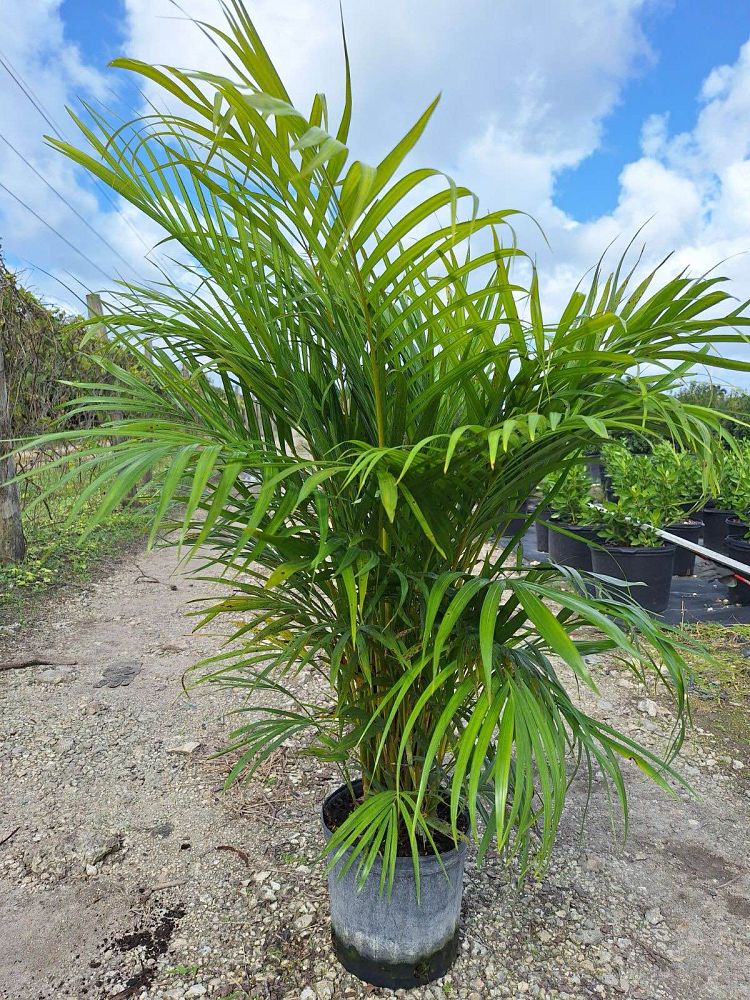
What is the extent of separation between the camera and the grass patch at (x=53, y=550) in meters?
3.50

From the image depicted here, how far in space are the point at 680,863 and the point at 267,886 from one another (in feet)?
3.33

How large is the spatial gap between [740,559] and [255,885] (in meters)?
3.47

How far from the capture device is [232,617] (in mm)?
3557

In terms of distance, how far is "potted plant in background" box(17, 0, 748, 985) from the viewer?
747 millimetres

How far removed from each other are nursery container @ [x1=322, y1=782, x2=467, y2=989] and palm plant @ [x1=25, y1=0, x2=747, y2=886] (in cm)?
8

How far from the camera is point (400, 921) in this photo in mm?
1171

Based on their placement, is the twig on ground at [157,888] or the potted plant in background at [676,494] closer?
the twig on ground at [157,888]

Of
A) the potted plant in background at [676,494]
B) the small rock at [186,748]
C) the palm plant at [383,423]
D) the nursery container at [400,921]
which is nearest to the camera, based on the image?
the palm plant at [383,423]

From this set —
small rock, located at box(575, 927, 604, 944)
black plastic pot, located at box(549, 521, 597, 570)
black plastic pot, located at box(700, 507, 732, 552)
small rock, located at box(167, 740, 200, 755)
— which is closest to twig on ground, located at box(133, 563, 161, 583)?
small rock, located at box(167, 740, 200, 755)

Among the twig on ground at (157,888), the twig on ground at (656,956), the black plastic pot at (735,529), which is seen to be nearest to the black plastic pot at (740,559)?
the black plastic pot at (735,529)

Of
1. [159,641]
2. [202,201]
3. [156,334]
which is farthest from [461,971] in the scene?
[159,641]

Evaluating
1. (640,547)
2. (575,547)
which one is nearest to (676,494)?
(640,547)

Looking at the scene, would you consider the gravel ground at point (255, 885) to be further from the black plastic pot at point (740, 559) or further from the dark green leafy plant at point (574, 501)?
the dark green leafy plant at point (574, 501)

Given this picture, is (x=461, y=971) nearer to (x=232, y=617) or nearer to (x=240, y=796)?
(x=240, y=796)
